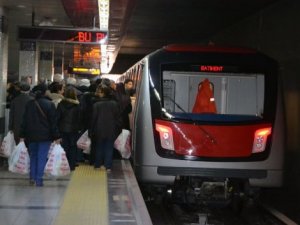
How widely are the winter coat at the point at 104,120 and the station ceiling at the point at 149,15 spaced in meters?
3.29

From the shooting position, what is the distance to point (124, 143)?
35.3 feet

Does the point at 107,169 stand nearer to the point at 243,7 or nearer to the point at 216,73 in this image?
the point at 216,73

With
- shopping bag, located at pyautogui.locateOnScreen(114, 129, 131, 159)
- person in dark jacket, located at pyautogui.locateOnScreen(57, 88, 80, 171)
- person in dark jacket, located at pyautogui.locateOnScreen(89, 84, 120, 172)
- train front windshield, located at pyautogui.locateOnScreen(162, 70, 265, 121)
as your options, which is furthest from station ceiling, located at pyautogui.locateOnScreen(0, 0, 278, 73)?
train front windshield, located at pyautogui.locateOnScreen(162, 70, 265, 121)

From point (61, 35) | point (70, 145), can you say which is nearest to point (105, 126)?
point (70, 145)

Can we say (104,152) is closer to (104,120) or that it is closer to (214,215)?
(104,120)

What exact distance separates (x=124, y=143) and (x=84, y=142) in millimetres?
779

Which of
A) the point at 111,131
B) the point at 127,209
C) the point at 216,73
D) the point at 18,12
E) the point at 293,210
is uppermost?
the point at 18,12

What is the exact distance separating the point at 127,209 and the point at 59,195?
1436 millimetres

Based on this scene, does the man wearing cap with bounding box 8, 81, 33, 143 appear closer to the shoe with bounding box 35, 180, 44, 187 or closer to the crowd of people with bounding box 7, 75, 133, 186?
the crowd of people with bounding box 7, 75, 133, 186

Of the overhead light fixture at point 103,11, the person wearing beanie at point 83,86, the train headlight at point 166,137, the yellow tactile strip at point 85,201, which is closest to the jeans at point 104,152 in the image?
the yellow tactile strip at point 85,201

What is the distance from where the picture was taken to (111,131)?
403 inches

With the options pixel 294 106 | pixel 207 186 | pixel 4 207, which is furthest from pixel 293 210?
pixel 4 207

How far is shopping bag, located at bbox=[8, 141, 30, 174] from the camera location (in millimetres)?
8992

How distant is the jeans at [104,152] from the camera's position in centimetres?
1037
